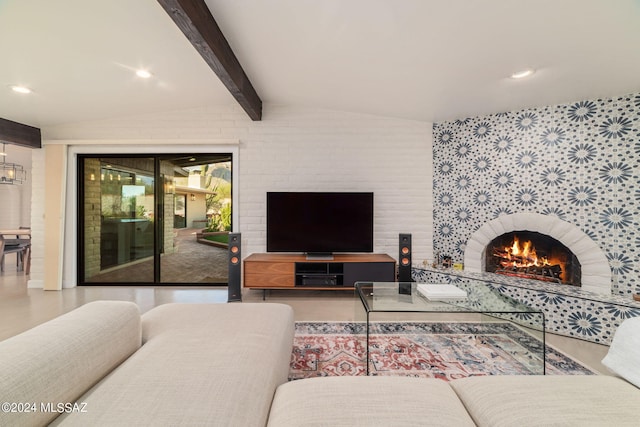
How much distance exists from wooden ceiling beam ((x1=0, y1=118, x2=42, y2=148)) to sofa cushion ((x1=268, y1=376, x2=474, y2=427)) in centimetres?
435

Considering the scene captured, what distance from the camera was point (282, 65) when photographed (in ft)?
8.02

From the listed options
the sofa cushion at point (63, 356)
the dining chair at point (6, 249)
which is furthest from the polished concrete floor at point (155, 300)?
the sofa cushion at point (63, 356)

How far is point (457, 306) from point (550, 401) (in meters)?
0.87

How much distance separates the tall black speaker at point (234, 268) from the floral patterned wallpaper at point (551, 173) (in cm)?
236

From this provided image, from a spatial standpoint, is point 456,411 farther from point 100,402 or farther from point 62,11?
point 62,11

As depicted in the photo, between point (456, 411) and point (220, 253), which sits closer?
point (456, 411)

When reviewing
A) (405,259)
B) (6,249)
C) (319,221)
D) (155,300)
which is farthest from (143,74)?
(6,249)

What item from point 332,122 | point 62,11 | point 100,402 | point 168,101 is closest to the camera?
point 100,402

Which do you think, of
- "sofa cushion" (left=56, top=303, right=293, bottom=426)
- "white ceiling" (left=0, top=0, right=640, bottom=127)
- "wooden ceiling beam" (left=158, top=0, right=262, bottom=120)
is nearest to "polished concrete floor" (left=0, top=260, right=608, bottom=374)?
"sofa cushion" (left=56, top=303, right=293, bottom=426)

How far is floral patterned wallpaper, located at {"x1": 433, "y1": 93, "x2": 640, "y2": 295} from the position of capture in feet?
7.52

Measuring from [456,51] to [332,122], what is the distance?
5.40ft

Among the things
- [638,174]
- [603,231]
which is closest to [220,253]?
[603,231]

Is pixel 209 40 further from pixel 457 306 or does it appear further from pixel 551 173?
pixel 551 173

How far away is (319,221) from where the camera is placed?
3.17m
